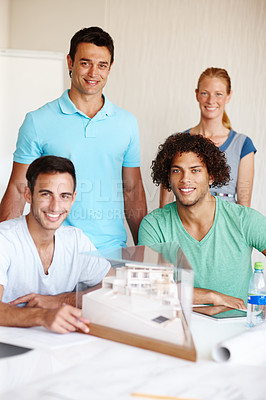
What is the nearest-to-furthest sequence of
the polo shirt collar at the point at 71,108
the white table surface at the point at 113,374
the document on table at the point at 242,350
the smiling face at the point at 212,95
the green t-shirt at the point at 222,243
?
the white table surface at the point at 113,374, the document on table at the point at 242,350, the green t-shirt at the point at 222,243, the polo shirt collar at the point at 71,108, the smiling face at the point at 212,95

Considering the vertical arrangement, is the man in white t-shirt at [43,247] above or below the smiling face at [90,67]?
below

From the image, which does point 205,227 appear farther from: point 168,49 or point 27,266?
point 168,49

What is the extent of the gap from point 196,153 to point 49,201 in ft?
2.26

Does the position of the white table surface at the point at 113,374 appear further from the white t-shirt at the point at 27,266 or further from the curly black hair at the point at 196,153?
the curly black hair at the point at 196,153

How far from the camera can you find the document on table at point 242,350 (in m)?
1.05

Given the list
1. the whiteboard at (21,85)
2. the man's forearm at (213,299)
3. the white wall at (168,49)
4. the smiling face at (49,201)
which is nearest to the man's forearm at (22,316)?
the smiling face at (49,201)

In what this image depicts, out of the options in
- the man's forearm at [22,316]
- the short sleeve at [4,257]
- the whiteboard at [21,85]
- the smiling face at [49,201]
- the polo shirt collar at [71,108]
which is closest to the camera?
the man's forearm at [22,316]

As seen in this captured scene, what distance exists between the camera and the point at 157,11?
3408 mm

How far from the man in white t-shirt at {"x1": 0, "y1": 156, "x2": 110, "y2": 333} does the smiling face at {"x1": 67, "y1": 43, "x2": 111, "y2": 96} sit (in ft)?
1.57

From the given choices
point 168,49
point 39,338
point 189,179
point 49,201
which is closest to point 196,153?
point 189,179

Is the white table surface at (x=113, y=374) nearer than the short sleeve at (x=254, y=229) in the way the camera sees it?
Yes

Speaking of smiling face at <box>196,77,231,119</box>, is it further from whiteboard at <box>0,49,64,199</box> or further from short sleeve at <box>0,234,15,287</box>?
short sleeve at <box>0,234,15,287</box>

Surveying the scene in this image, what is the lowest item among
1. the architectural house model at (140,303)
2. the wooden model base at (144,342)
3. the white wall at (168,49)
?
the wooden model base at (144,342)

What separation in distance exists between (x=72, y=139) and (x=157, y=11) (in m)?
1.87
